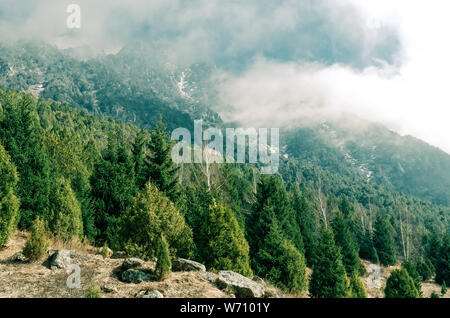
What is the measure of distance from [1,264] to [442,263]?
62724mm

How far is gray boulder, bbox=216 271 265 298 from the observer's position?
9.88 metres

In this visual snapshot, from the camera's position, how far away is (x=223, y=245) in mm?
13758

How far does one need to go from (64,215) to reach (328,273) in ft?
53.7

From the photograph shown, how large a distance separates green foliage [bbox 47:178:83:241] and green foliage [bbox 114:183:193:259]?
375cm

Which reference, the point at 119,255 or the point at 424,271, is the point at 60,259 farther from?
the point at 424,271

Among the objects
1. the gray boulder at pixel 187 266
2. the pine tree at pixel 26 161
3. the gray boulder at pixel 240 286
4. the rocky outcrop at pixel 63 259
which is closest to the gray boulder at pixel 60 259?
the rocky outcrop at pixel 63 259

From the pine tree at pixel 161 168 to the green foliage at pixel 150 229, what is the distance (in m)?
10.9

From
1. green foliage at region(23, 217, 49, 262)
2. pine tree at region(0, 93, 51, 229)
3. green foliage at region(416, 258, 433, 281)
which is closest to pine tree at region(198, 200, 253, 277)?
green foliage at region(23, 217, 49, 262)

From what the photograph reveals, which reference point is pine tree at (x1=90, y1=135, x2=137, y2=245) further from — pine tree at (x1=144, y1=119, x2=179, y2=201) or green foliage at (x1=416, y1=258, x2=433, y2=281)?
green foliage at (x1=416, y1=258, x2=433, y2=281)

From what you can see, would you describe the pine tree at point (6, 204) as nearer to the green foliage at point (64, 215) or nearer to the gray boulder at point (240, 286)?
the green foliage at point (64, 215)

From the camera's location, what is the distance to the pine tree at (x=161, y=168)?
2673 cm

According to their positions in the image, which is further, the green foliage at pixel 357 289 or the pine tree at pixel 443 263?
the pine tree at pixel 443 263

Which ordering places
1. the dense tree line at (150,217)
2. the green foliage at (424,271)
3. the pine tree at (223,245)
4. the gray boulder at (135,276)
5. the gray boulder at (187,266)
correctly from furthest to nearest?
the green foliage at (424,271) < the dense tree line at (150,217) < the pine tree at (223,245) < the gray boulder at (187,266) < the gray boulder at (135,276)
